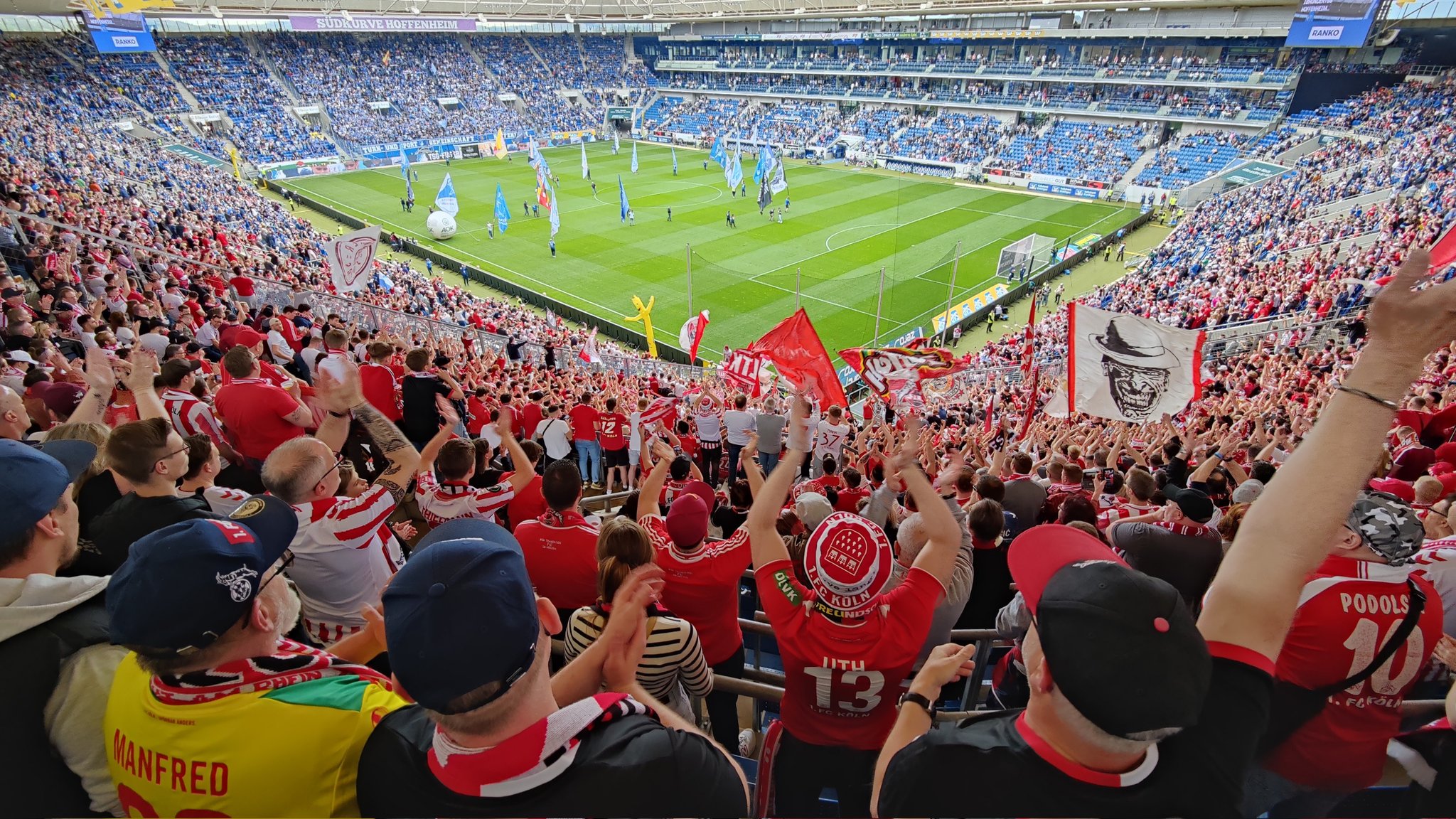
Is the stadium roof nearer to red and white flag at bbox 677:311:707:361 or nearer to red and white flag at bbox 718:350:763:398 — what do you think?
red and white flag at bbox 677:311:707:361

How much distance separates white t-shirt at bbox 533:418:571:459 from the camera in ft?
30.9

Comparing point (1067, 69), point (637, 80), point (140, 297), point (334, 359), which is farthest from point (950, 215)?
point (637, 80)

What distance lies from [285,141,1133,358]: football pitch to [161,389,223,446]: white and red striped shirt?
1906cm

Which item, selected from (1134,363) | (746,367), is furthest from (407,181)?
(1134,363)

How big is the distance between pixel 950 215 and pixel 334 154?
42562 mm

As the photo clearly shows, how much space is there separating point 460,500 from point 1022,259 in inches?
1188

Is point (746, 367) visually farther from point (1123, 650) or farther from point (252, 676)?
point (1123, 650)

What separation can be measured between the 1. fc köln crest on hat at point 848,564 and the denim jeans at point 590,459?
288 inches

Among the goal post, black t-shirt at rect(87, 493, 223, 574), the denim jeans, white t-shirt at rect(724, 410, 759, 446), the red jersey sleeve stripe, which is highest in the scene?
the red jersey sleeve stripe

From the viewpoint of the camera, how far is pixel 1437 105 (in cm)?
3169

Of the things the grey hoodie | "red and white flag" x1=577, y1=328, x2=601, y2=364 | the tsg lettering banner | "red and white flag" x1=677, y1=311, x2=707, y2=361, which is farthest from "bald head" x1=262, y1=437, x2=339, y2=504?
the tsg lettering banner

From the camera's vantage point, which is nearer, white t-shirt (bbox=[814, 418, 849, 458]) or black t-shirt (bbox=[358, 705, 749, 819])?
black t-shirt (bbox=[358, 705, 749, 819])

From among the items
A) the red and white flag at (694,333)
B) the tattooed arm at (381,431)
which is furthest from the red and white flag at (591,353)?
the tattooed arm at (381,431)

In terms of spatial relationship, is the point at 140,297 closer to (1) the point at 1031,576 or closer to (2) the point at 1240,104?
(1) the point at 1031,576
